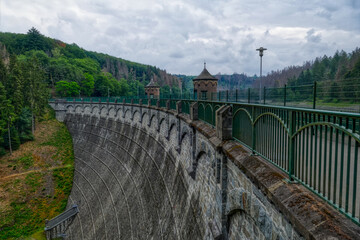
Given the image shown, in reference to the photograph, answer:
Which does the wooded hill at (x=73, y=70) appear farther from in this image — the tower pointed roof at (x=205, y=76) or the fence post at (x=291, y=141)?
the fence post at (x=291, y=141)

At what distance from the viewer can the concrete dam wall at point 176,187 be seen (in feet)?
12.2

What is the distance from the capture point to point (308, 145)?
4.70 meters

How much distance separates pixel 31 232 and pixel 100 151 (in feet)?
43.6

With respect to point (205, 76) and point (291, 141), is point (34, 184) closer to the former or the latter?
point (205, 76)

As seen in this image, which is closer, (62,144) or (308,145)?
(308,145)

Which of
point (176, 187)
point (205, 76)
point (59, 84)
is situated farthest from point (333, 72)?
point (59, 84)

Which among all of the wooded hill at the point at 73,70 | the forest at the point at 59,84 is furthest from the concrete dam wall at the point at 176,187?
the wooded hill at the point at 73,70

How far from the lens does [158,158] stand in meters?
21.1

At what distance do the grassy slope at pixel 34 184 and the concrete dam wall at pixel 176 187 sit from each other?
7.10 ft

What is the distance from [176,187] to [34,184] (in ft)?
92.6

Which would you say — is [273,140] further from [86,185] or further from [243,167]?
[86,185]

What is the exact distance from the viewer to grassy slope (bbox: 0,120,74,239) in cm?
2874

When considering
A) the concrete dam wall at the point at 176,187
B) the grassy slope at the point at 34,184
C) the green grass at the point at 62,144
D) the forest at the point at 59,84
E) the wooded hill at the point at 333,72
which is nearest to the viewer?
the concrete dam wall at the point at 176,187

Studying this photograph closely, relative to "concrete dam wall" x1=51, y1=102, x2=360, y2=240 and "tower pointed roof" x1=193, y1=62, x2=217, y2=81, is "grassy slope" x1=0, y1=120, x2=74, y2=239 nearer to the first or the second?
"concrete dam wall" x1=51, y1=102, x2=360, y2=240
